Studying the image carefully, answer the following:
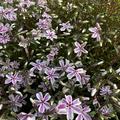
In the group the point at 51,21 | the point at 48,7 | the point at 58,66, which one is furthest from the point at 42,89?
the point at 48,7

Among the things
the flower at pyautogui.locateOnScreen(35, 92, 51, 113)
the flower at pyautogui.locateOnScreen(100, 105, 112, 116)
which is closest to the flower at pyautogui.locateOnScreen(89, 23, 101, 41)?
the flower at pyautogui.locateOnScreen(100, 105, 112, 116)

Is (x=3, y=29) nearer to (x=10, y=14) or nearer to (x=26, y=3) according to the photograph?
(x=10, y=14)

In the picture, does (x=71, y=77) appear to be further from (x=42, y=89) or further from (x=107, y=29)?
(x=107, y=29)

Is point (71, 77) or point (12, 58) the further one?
point (12, 58)

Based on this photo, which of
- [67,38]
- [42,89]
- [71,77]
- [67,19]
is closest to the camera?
[71,77]

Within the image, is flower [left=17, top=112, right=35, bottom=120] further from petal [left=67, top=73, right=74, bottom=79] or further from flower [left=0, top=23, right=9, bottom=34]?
flower [left=0, top=23, right=9, bottom=34]

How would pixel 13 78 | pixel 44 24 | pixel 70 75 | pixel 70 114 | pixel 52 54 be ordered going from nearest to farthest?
pixel 70 114
pixel 70 75
pixel 13 78
pixel 52 54
pixel 44 24

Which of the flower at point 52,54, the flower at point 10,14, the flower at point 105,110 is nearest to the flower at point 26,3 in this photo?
the flower at point 10,14

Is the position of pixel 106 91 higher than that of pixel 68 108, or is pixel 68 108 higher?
pixel 68 108

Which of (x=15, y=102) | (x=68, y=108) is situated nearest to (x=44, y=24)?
(x=15, y=102)
